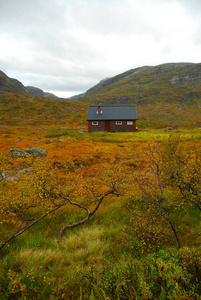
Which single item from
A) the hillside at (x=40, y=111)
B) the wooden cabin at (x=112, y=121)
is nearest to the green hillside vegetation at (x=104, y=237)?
the wooden cabin at (x=112, y=121)

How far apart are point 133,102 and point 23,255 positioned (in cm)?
13205

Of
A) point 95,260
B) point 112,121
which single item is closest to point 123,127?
point 112,121

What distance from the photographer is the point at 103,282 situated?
3.44 m

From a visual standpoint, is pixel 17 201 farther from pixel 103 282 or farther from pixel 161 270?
pixel 161 270

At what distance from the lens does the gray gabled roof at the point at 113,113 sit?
42.0 m

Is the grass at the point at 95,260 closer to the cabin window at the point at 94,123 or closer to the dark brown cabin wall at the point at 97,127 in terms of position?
the dark brown cabin wall at the point at 97,127

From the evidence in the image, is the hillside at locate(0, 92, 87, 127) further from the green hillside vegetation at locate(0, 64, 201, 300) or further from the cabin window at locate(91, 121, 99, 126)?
the green hillside vegetation at locate(0, 64, 201, 300)

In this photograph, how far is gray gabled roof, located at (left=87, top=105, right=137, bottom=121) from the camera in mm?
42000

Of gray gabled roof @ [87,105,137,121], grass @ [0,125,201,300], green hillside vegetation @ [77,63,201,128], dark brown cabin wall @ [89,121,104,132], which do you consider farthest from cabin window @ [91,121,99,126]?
green hillside vegetation @ [77,63,201,128]

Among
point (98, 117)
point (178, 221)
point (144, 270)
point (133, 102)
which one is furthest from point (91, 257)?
point (133, 102)

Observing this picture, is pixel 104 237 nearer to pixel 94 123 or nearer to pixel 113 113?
pixel 94 123

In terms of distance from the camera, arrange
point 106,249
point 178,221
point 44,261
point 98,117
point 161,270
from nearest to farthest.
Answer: point 161,270, point 44,261, point 106,249, point 178,221, point 98,117

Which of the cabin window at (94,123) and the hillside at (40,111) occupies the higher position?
the hillside at (40,111)

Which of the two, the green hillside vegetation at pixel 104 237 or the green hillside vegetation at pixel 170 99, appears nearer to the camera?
the green hillside vegetation at pixel 104 237
